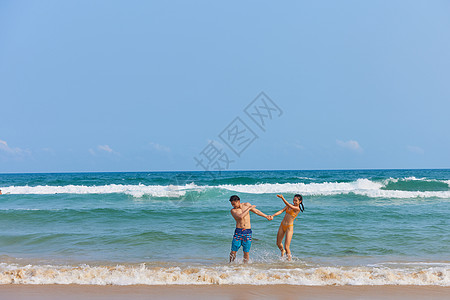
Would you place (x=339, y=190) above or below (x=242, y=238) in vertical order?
above

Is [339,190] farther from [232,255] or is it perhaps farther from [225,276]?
[225,276]

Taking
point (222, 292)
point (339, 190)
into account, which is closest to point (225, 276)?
point (222, 292)

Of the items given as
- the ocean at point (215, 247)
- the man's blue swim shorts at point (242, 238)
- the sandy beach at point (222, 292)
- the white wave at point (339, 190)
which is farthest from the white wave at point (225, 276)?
the white wave at point (339, 190)

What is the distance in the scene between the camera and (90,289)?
5523 mm

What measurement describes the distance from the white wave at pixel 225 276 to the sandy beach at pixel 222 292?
199 mm

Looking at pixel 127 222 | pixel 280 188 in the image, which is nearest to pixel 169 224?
pixel 127 222

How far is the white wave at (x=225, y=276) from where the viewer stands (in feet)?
19.1

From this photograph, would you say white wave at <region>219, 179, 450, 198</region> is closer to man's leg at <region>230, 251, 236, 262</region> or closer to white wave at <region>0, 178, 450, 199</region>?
→ white wave at <region>0, 178, 450, 199</region>

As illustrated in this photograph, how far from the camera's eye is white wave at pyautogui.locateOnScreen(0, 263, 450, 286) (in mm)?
5820

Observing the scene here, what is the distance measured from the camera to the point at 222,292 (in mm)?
5344

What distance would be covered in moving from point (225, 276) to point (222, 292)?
677 mm

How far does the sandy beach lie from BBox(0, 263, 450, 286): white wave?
0.20 m

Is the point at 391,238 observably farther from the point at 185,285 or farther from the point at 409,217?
the point at 185,285

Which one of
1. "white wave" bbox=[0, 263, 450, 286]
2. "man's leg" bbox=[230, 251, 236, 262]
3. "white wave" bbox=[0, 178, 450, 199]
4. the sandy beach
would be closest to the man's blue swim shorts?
"man's leg" bbox=[230, 251, 236, 262]
